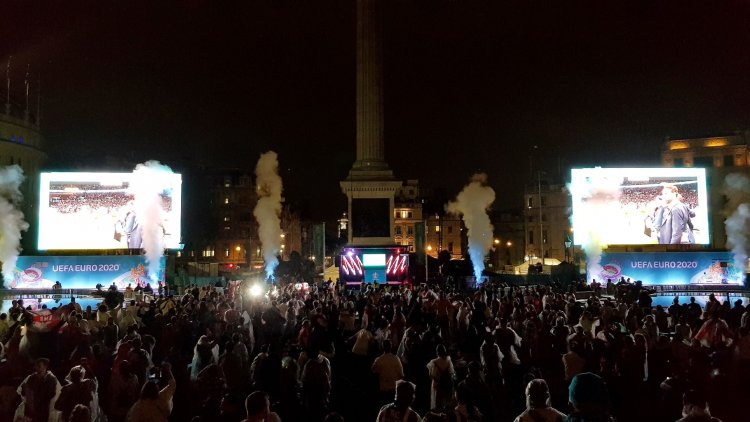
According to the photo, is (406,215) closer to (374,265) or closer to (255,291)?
(374,265)

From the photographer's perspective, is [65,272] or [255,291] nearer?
[255,291]

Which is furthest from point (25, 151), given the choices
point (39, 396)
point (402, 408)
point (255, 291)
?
point (402, 408)

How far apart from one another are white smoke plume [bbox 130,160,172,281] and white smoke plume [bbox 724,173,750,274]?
36604 millimetres

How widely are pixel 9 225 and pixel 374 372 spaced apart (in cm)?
4051

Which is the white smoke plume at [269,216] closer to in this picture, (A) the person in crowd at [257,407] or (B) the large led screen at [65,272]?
(B) the large led screen at [65,272]

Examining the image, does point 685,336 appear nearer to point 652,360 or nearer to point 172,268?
point 652,360

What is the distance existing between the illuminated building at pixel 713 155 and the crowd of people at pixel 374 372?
6762cm

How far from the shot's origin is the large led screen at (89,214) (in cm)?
4372

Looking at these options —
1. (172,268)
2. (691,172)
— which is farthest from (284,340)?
(691,172)

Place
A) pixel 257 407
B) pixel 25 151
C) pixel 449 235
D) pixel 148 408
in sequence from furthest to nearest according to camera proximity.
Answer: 1. pixel 449 235
2. pixel 25 151
3. pixel 148 408
4. pixel 257 407

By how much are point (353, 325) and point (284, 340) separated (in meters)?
2.54

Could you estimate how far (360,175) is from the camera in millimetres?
45500

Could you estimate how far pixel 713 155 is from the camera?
81.0m

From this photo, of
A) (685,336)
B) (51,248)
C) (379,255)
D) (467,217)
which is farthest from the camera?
(467,217)
